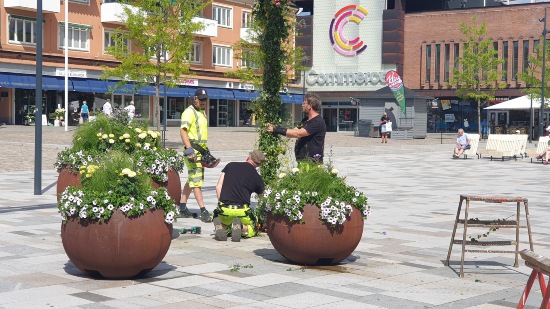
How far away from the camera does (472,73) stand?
2388 inches

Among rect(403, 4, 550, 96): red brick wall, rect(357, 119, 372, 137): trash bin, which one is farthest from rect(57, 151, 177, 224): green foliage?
rect(403, 4, 550, 96): red brick wall

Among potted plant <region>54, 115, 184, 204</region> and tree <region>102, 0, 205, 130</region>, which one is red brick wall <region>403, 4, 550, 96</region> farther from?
potted plant <region>54, 115, 184, 204</region>

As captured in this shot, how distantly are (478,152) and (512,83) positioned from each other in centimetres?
3827

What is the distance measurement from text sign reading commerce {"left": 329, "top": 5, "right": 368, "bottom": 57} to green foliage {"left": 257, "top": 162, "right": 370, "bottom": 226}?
221 feet

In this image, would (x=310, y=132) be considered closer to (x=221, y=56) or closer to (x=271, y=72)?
(x=271, y=72)

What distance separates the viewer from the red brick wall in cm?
6675

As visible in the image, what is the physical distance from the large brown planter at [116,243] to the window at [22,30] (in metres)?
43.2

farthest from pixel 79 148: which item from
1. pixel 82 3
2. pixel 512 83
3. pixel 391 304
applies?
pixel 512 83

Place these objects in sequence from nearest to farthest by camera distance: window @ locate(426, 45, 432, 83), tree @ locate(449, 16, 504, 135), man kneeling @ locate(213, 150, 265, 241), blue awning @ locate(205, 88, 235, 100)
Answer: man kneeling @ locate(213, 150, 265, 241) < tree @ locate(449, 16, 504, 135) < blue awning @ locate(205, 88, 235, 100) < window @ locate(426, 45, 432, 83)

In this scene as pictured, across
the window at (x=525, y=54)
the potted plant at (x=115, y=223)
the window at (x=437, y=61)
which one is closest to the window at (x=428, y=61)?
the window at (x=437, y=61)

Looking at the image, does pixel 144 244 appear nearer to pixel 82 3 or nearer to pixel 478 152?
pixel 478 152

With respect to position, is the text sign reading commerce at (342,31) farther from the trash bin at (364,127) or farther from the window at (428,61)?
the trash bin at (364,127)

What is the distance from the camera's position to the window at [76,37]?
51.1 meters

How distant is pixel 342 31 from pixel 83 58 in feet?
101
